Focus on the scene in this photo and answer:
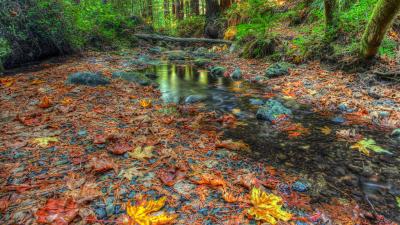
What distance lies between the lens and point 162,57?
10078mm

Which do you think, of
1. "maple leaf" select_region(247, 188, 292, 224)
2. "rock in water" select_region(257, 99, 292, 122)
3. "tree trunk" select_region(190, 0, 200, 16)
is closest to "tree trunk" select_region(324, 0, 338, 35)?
"rock in water" select_region(257, 99, 292, 122)

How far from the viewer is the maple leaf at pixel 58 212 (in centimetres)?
146

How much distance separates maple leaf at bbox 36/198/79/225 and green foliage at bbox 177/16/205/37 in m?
13.8

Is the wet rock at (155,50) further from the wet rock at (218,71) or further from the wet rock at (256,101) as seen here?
the wet rock at (256,101)

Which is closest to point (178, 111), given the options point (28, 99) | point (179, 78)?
point (28, 99)

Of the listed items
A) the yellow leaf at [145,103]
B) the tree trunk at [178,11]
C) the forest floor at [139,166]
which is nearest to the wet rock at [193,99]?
the forest floor at [139,166]

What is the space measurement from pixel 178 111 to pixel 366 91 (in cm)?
329

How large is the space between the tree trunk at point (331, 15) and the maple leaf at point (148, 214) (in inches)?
236

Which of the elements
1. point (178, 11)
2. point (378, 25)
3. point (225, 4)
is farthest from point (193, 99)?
point (178, 11)

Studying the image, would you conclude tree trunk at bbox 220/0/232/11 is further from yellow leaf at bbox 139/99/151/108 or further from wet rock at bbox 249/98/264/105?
yellow leaf at bbox 139/99/151/108

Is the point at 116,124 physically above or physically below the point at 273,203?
above

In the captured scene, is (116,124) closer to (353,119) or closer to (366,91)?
(353,119)

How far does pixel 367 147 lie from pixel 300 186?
48.8 inches

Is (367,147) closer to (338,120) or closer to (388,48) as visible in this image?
(338,120)
